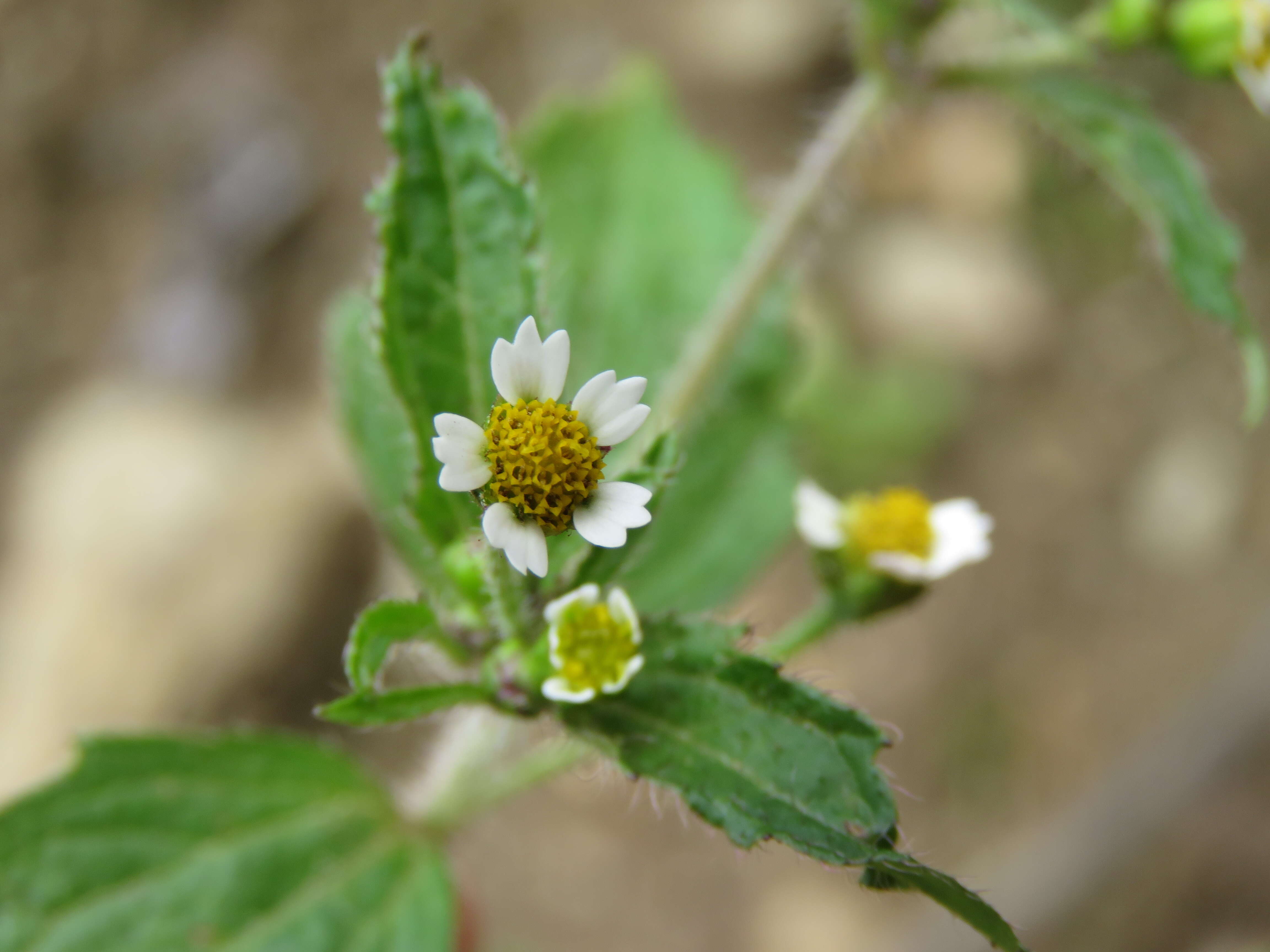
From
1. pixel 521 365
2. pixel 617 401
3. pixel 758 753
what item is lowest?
pixel 758 753

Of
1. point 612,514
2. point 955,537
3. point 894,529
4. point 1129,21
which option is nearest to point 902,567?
point 894,529

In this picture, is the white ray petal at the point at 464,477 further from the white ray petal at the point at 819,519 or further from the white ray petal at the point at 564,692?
the white ray petal at the point at 819,519

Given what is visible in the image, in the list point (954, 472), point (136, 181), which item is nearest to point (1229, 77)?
point (954, 472)

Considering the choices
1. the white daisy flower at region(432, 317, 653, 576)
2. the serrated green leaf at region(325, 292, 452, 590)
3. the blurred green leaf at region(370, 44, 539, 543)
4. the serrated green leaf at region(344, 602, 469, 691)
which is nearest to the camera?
the white daisy flower at region(432, 317, 653, 576)

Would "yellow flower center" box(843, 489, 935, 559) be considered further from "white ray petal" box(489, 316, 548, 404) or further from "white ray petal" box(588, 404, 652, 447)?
"white ray petal" box(489, 316, 548, 404)

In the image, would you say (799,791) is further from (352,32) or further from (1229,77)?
(352,32)

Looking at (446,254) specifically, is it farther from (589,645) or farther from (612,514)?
(589,645)

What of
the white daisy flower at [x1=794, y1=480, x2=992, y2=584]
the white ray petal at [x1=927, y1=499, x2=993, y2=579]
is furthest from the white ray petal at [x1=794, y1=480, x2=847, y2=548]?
the white ray petal at [x1=927, y1=499, x2=993, y2=579]
